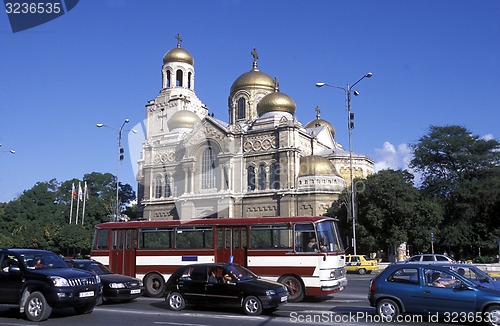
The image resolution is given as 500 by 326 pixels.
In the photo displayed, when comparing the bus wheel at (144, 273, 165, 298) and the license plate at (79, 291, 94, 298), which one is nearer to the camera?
the license plate at (79, 291, 94, 298)

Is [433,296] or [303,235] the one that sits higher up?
[303,235]

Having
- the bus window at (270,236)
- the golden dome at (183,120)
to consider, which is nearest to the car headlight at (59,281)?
→ the bus window at (270,236)

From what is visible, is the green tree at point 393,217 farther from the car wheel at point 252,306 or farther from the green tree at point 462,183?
the car wheel at point 252,306

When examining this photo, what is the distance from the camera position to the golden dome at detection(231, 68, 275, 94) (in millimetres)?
57719

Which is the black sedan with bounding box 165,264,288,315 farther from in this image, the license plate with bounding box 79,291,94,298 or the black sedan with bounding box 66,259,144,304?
the license plate with bounding box 79,291,94,298

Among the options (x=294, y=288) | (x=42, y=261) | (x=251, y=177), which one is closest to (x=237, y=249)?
(x=294, y=288)

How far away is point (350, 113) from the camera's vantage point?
105ft

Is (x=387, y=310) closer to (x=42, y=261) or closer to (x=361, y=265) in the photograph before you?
(x=42, y=261)

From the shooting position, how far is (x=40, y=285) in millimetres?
11328

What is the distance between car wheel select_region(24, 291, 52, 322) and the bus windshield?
8.04m

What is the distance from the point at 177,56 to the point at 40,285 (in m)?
52.3

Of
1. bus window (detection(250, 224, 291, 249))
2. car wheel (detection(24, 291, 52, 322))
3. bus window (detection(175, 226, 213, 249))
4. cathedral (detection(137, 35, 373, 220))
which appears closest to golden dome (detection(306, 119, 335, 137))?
cathedral (detection(137, 35, 373, 220))

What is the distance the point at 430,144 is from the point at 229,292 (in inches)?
1499

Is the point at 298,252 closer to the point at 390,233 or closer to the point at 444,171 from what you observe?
the point at 390,233
